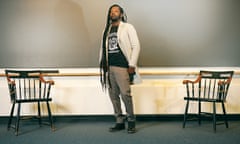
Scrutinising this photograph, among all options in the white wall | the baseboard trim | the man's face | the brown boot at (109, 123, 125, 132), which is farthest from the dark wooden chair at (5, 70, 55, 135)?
the man's face

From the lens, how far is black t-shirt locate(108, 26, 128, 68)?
3.48 m

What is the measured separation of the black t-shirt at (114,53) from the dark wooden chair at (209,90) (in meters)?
0.85

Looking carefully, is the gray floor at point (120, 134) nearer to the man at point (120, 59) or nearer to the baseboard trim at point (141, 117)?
the baseboard trim at point (141, 117)

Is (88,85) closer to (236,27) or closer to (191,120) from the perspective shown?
(191,120)

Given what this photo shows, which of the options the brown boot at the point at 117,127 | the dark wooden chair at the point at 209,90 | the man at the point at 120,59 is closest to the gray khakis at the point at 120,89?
the man at the point at 120,59

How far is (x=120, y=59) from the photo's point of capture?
137 inches

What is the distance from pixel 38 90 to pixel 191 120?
205 cm

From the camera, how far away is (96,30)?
13.3 ft

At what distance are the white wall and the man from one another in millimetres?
501

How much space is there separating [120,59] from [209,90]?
→ 1263 mm

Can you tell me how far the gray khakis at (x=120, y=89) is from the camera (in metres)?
3.47

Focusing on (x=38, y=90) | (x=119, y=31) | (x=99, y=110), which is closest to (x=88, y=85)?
(x=99, y=110)

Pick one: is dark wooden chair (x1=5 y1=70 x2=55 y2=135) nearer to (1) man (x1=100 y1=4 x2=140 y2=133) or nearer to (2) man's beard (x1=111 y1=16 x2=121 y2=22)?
(1) man (x1=100 y1=4 x2=140 y2=133)

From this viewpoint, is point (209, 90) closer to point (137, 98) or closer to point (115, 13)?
point (137, 98)
